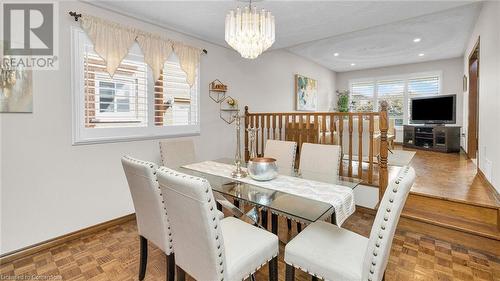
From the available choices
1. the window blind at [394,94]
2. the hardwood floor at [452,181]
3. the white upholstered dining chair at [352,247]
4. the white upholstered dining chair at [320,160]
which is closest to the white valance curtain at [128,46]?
the white upholstered dining chair at [320,160]

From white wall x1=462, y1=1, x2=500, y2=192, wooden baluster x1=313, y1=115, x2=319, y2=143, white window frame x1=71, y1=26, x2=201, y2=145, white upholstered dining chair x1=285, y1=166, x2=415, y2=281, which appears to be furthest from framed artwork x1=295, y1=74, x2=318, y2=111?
white upholstered dining chair x1=285, y1=166, x2=415, y2=281

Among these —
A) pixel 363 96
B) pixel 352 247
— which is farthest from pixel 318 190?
pixel 363 96

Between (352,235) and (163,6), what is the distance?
286 cm

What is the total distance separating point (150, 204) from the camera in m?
1.59

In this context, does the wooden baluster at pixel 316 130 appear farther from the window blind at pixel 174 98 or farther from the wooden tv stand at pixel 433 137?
the wooden tv stand at pixel 433 137

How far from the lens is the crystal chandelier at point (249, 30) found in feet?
6.88

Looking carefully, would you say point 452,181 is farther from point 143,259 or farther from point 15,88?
point 15,88

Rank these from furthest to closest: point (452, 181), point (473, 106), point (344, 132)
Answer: point (473, 106)
point (344, 132)
point (452, 181)

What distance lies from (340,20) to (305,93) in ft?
10.9

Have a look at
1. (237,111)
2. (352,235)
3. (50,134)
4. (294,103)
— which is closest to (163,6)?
(50,134)

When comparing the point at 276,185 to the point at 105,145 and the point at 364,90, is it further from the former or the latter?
the point at 364,90

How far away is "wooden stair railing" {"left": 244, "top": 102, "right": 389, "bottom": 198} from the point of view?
2.80m

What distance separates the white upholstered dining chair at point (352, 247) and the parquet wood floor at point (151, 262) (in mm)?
648

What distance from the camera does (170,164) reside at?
300 centimetres
